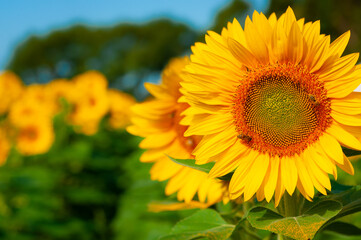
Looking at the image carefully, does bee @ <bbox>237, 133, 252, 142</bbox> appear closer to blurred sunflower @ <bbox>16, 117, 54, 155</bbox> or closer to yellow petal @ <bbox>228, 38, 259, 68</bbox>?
yellow petal @ <bbox>228, 38, 259, 68</bbox>

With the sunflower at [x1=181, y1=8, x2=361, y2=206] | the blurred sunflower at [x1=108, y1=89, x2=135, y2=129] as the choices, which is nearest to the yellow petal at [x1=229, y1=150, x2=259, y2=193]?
the sunflower at [x1=181, y1=8, x2=361, y2=206]

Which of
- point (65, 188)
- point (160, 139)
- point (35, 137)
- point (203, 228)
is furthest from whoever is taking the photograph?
point (35, 137)

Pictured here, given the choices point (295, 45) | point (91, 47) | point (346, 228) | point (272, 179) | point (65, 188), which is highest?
point (91, 47)

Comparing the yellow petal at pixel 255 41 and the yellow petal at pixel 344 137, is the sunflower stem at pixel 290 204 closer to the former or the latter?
the yellow petal at pixel 344 137

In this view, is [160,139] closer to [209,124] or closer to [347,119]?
[209,124]

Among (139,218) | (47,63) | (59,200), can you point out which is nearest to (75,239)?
(59,200)

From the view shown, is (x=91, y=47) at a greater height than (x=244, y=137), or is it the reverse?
(x=91, y=47)

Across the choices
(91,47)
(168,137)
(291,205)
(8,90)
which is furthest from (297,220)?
(91,47)
